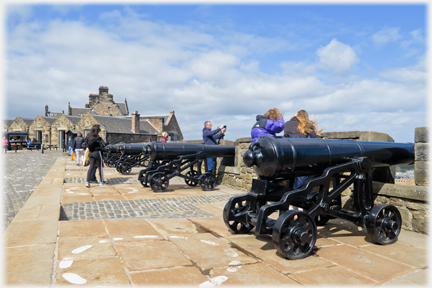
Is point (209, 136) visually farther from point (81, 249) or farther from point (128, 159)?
point (81, 249)

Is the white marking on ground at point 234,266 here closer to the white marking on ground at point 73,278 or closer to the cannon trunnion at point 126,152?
the white marking on ground at point 73,278

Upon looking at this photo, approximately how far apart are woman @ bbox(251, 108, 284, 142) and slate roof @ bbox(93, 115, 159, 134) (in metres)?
37.6

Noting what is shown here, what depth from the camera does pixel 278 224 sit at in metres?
2.87

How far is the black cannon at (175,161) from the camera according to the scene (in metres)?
7.77

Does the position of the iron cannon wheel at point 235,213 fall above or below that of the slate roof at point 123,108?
below

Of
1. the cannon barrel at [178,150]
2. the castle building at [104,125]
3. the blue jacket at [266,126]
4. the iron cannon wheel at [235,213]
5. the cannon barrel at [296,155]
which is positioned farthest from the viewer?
the castle building at [104,125]

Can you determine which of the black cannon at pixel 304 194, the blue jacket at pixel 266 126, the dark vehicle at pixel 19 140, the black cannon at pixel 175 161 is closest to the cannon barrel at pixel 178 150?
the black cannon at pixel 175 161

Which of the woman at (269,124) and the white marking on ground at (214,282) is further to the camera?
the woman at (269,124)

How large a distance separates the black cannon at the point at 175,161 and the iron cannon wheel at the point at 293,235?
5.03 m

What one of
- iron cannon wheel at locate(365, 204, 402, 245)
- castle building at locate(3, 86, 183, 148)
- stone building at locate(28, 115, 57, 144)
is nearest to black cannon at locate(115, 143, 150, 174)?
iron cannon wheel at locate(365, 204, 402, 245)

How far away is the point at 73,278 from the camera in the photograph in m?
2.42

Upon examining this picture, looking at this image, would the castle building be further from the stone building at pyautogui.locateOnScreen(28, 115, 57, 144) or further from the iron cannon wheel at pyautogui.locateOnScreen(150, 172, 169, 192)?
the iron cannon wheel at pyautogui.locateOnScreen(150, 172, 169, 192)

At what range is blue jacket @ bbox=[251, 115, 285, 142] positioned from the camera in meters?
5.60

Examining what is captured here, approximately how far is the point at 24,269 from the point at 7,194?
5.41 m
